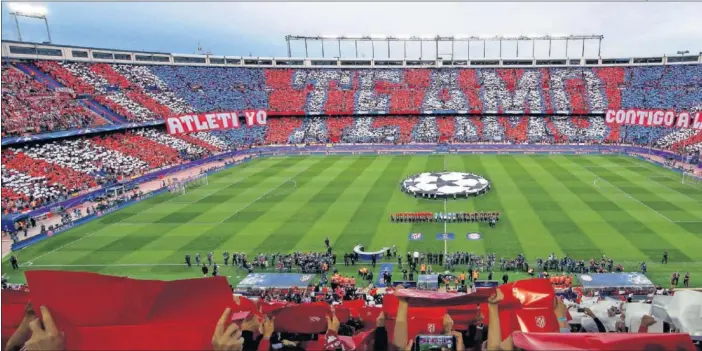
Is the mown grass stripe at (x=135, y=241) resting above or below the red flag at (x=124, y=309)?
below

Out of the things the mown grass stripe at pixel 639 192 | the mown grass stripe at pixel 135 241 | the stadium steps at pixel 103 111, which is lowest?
the mown grass stripe at pixel 135 241

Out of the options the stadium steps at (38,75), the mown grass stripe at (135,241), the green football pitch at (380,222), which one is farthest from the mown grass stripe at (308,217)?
the stadium steps at (38,75)

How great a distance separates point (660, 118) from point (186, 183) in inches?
2250

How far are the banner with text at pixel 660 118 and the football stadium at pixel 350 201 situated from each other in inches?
11.1

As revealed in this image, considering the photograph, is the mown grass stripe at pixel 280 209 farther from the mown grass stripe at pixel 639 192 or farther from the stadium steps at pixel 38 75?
the stadium steps at pixel 38 75

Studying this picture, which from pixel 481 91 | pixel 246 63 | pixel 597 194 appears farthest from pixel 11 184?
pixel 481 91

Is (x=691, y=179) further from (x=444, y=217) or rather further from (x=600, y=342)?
(x=600, y=342)

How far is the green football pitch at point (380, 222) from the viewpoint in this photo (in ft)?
101

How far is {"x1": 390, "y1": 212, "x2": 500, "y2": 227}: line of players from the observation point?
3684cm

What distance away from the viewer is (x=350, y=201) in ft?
144

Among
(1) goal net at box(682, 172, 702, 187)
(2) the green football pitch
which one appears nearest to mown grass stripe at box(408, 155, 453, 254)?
(2) the green football pitch

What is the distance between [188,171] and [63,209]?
756 inches

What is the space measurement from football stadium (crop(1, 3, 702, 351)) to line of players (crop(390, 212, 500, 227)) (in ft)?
1.27

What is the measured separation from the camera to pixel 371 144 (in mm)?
79000
